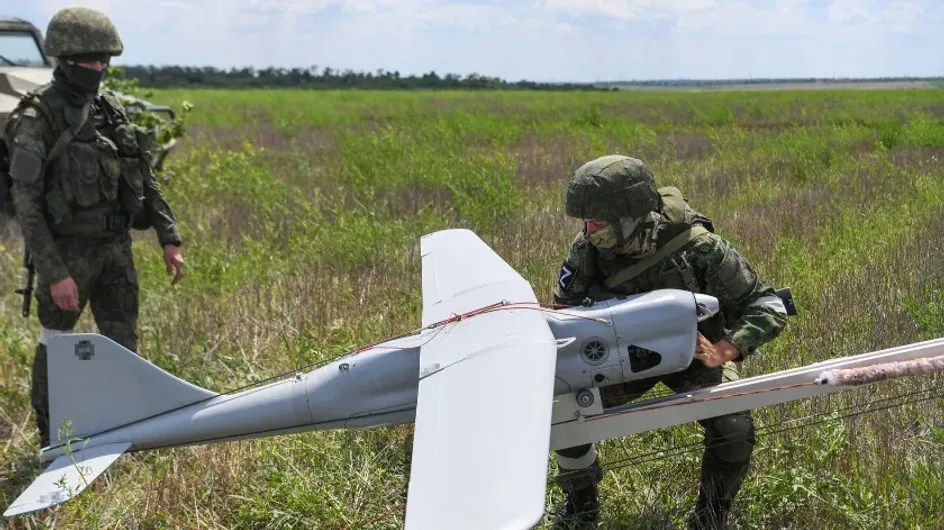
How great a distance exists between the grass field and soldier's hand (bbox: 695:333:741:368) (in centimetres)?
63

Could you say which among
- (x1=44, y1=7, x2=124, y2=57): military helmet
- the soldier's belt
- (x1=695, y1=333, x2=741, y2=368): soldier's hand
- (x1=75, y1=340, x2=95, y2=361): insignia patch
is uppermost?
(x1=44, y1=7, x2=124, y2=57): military helmet

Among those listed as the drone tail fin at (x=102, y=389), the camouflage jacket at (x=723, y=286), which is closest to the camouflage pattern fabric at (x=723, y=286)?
the camouflage jacket at (x=723, y=286)

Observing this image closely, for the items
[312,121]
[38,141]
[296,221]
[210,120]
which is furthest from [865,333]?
[210,120]

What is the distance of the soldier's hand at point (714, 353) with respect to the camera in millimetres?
2740

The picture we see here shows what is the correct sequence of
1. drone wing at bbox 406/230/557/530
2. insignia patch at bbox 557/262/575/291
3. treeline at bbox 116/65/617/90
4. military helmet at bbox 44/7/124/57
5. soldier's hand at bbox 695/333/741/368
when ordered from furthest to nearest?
treeline at bbox 116/65/617/90
military helmet at bbox 44/7/124/57
insignia patch at bbox 557/262/575/291
soldier's hand at bbox 695/333/741/368
drone wing at bbox 406/230/557/530

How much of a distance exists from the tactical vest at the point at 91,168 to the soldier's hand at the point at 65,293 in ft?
0.99

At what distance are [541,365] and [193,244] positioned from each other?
621cm

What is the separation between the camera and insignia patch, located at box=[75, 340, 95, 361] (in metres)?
2.94

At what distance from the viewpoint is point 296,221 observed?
8164 mm

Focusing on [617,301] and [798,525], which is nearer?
[617,301]

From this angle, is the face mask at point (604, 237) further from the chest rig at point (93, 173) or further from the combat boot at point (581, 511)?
the chest rig at point (93, 173)

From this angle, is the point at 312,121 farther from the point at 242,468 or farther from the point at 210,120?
the point at 242,468

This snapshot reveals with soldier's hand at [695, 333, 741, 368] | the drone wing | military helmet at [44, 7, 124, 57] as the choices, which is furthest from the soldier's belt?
soldier's hand at [695, 333, 741, 368]

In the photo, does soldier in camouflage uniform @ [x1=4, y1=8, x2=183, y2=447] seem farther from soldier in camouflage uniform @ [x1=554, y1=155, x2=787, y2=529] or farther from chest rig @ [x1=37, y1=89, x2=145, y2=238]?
soldier in camouflage uniform @ [x1=554, y1=155, x2=787, y2=529]
